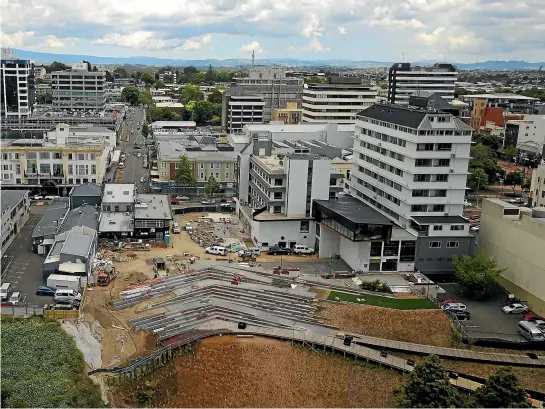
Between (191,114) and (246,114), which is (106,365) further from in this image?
(191,114)

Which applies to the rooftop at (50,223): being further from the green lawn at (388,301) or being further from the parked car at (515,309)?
the parked car at (515,309)

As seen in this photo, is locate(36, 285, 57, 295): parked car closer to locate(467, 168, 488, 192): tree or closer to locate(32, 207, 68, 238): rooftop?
locate(32, 207, 68, 238): rooftop

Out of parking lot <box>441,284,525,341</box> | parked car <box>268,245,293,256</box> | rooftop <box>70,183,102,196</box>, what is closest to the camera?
parking lot <box>441,284,525,341</box>

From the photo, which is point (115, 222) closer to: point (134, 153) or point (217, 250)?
point (217, 250)

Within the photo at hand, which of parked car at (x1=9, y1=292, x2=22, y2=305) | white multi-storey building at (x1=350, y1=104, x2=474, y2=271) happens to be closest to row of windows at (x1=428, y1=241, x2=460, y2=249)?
white multi-storey building at (x1=350, y1=104, x2=474, y2=271)

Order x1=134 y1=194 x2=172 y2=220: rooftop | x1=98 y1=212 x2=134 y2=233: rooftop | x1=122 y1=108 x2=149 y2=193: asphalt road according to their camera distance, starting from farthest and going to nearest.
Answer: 1. x1=122 y1=108 x2=149 y2=193: asphalt road
2. x1=134 y1=194 x2=172 y2=220: rooftop
3. x1=98 y1=212 x2=134 y2=233: rooftop

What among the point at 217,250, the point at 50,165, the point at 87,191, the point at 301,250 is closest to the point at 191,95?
the point at 50,165

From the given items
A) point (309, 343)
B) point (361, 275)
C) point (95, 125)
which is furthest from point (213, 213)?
point (95, 125)
